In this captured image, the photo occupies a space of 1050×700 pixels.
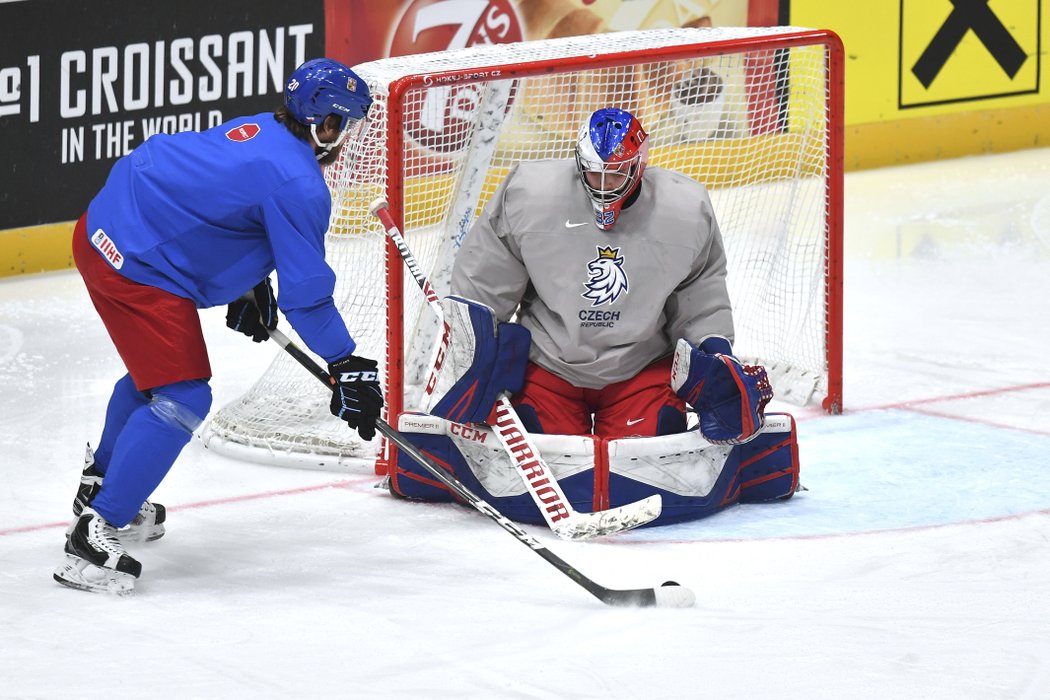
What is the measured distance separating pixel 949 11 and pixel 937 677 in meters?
6.59

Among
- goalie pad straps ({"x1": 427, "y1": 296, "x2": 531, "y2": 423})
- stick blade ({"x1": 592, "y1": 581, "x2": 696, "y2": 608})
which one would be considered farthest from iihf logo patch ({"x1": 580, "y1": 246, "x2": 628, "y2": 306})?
stick blade ({"x1": 592, "y1": 581, "x2": 696, "y2": 608})

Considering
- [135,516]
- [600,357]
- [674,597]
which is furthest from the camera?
[600,357]

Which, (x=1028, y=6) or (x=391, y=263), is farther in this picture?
(x=1028, y=6)

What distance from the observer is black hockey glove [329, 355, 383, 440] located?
3.92m

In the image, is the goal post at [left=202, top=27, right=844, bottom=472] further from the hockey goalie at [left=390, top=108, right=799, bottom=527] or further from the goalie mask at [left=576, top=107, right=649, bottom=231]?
the goalie mask at [left=576, top=107, right=649, bottom=231]

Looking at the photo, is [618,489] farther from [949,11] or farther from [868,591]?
[949,11]

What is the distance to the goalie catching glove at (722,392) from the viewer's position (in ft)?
14.2

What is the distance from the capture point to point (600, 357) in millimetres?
4516

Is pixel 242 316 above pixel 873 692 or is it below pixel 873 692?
above

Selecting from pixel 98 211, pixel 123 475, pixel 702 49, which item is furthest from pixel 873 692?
pixel 702 49

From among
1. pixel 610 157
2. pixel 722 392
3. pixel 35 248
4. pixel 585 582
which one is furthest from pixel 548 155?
pixel 585 582

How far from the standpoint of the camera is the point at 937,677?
3.41 metres

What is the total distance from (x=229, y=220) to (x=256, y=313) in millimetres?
464

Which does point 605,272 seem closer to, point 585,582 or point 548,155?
point 585,582
